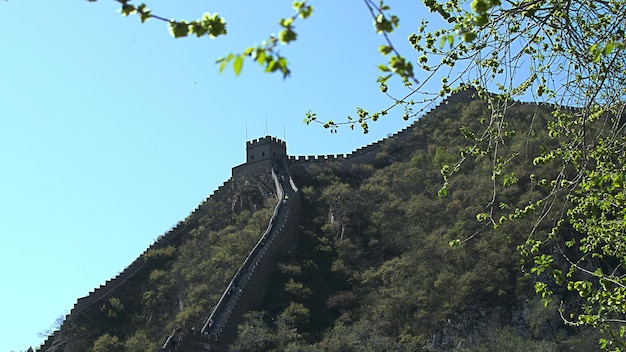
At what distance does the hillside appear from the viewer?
43.6 meters

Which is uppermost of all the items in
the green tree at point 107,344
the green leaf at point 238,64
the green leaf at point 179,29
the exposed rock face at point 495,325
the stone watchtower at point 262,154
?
the stone watchtower at point 262,154

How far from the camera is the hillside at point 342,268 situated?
43562 millimetres

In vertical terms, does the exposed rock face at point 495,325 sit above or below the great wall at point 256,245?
below

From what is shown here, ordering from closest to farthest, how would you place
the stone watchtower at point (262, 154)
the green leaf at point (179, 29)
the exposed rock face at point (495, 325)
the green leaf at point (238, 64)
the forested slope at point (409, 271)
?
the green leaf at point (238, 64) → the green leaf at point (179, 29) → the exposed rock face at point (495, 325) → the forested slope at point (409, 271) → the stone watchtower at point (262, 154)

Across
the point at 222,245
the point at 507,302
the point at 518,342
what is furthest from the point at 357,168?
the point at 518,342

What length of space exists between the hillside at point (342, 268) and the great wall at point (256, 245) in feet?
0.33

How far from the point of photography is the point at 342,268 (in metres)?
53.7

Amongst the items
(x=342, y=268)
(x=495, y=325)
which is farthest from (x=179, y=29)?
(x=342, y=268)

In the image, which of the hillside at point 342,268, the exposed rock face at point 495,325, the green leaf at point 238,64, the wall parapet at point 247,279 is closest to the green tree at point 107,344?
the hillside at point 342,268

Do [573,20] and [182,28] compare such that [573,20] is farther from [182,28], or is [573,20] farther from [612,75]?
[182,28]

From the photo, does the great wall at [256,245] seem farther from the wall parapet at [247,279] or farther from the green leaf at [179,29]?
the green leaf at [179,29]

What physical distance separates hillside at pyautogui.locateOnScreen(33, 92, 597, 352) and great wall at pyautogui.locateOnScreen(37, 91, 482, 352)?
0.33ft

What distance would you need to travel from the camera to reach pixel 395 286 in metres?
48.7

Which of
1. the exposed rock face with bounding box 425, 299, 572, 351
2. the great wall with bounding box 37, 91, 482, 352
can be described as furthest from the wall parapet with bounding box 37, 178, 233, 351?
the exposed rock face with bounding box 425, 299, 572, 351
